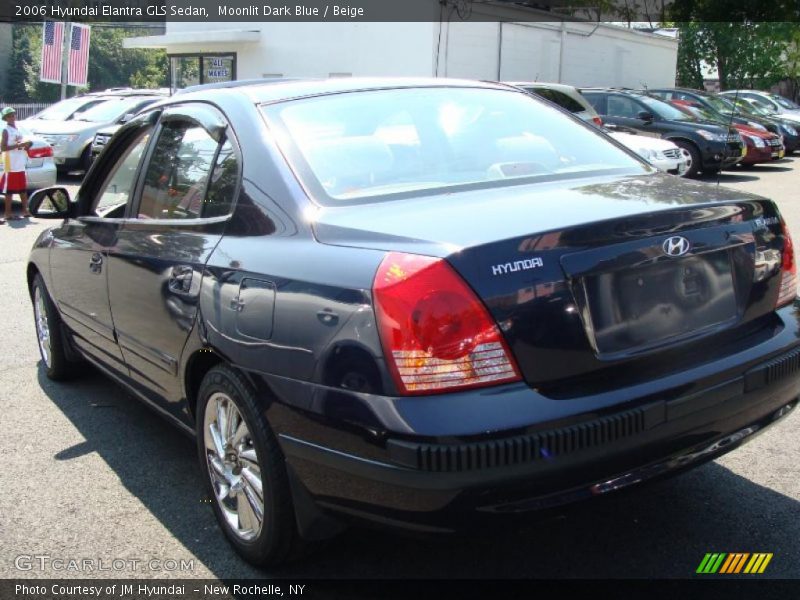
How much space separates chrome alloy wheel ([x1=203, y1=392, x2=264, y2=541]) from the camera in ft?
9.98

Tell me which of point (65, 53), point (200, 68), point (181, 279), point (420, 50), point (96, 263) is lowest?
point (96, 263)

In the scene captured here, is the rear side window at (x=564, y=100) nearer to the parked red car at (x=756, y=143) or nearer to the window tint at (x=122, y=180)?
the parked red car at (x=756, y=143)

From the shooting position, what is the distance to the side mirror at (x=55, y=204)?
15.6ft

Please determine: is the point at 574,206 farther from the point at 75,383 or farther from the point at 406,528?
the point at 75,383

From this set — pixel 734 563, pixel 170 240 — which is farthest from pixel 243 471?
pixel 734 563

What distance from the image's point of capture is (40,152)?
14000 mm

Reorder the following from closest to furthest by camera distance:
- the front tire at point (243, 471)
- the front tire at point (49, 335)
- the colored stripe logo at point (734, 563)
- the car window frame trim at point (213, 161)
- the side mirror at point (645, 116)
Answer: the front tire at point (243, 471), the colored stripe logo at point (734, 563), the car window frame trim at point (213, 161), the front tire at point (49, 335), the side mirror at point (645, 116)

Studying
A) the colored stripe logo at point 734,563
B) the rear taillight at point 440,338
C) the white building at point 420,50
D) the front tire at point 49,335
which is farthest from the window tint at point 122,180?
the white building at point 420,50

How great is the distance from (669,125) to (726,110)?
3577mm

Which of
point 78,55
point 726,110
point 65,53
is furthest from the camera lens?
point 78,55

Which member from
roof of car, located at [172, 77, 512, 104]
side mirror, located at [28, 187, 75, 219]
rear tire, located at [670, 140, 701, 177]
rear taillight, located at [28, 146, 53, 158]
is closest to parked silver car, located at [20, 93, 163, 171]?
rear taillight, located at [28, 146, 53, 158]

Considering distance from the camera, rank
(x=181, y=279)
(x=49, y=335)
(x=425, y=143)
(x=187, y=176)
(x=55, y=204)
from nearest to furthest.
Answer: (x=181, y=279), (x=425, y=143), (x=187, y=176), (x=55, y=204), (x=49, y=335)

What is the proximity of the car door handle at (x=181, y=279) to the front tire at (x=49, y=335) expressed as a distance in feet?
6.40

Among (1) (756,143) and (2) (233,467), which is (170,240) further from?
(1) (756,143)
